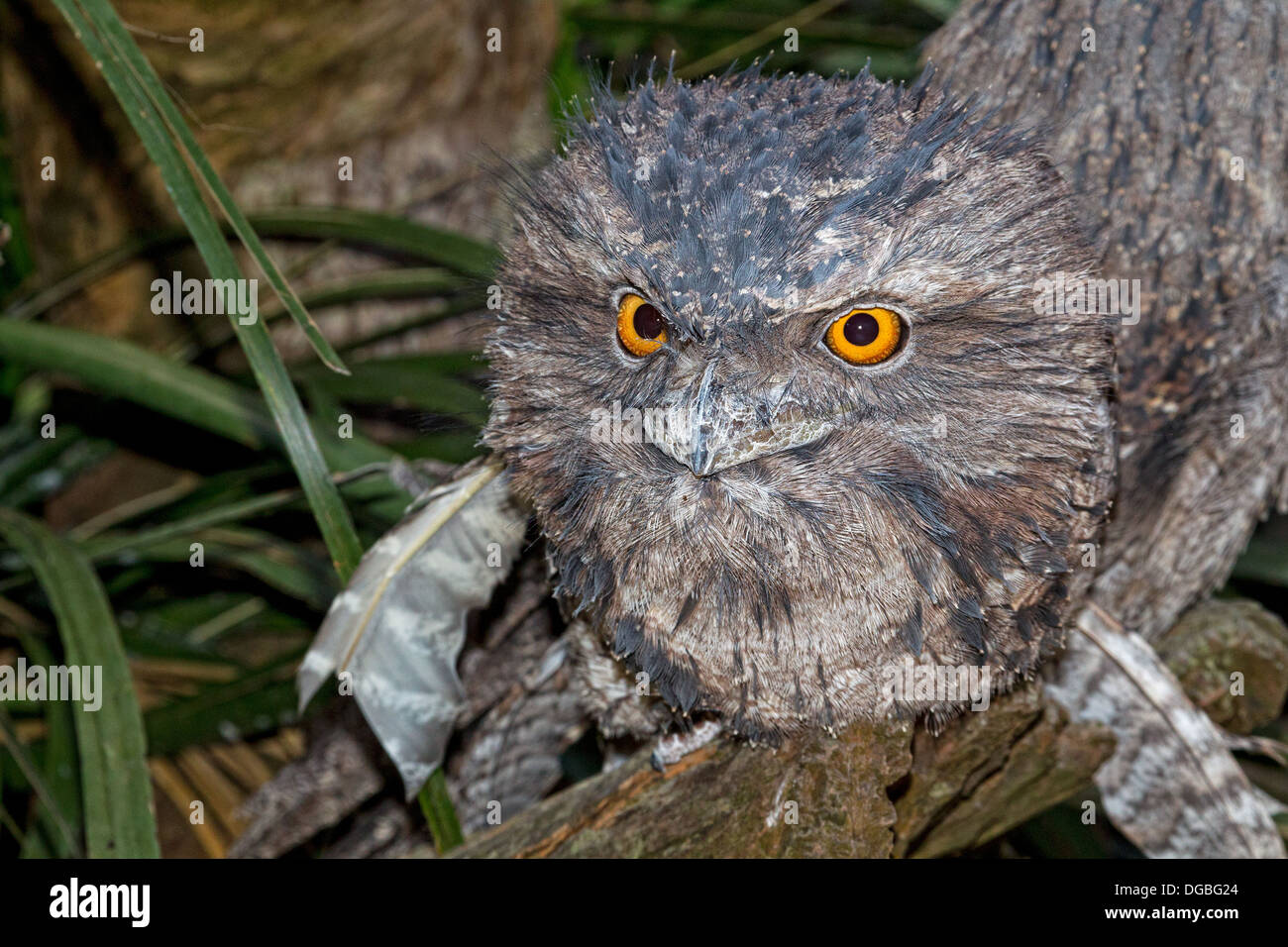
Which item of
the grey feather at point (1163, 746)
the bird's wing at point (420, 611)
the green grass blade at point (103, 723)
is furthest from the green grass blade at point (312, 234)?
the grey feather at point (1163, 746)

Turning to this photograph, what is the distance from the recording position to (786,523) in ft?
4.87

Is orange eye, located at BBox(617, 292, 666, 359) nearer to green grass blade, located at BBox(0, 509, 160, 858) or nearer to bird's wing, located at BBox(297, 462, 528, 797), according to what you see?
bird's wing, located at BBox(297, 462, 528, 797)

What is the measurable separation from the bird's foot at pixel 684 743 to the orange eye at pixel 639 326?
23.8 inches

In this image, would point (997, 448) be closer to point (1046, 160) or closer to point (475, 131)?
point (1046, 160)

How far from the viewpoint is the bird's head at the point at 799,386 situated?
138 centimetres

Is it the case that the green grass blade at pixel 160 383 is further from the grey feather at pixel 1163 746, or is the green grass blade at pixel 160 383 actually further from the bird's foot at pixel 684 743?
the grey feather at pixel 1163 746

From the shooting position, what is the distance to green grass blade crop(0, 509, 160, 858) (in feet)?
5.83

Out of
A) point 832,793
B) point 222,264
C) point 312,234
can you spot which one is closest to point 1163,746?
point 832,793

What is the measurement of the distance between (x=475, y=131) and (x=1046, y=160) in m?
2.11

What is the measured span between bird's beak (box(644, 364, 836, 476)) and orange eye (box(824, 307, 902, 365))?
0.29ft

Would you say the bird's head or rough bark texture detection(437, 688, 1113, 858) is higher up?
the bird's head

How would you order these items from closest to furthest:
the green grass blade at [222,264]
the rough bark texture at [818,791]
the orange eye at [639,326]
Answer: the orange eye at [639,326] → the rough bark texture at [818,791] → the green grass blade at [222,264]

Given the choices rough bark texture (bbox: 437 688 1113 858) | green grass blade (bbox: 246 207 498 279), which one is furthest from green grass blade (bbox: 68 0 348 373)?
green grass blade (bbox: 246 207 498 279)

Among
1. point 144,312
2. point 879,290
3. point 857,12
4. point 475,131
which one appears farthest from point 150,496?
point 857,12
